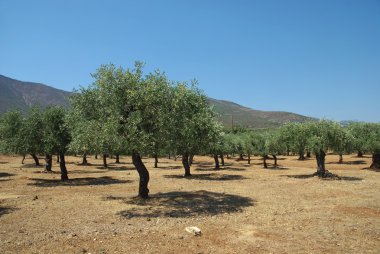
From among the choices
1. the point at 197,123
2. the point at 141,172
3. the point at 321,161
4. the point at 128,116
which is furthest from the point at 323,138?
the point at 128,116

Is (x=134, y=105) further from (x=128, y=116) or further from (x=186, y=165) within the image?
(x=186, y=165)

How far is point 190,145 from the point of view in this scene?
40719 millimetres

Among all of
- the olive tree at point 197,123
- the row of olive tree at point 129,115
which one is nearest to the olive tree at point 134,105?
the row of olive tree at point 129,115

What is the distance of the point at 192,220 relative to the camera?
60.1 feet

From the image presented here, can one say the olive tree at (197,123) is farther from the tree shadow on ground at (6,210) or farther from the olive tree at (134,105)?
the tree shadow on ground at (6,210)

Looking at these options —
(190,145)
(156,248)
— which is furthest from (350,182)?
(156,248)

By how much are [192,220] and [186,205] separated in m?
4.22

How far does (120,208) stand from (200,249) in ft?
29.9

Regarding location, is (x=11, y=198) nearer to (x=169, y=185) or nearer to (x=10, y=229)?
(x=10, y=229)

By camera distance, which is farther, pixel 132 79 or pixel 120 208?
pixel 132 79

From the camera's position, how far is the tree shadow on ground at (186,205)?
790 inches

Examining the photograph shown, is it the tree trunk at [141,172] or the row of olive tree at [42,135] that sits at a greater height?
the row of olive tree at [42,135]

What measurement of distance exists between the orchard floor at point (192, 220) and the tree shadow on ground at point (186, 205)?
6 centimetres

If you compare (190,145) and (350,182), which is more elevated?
(190,145)
